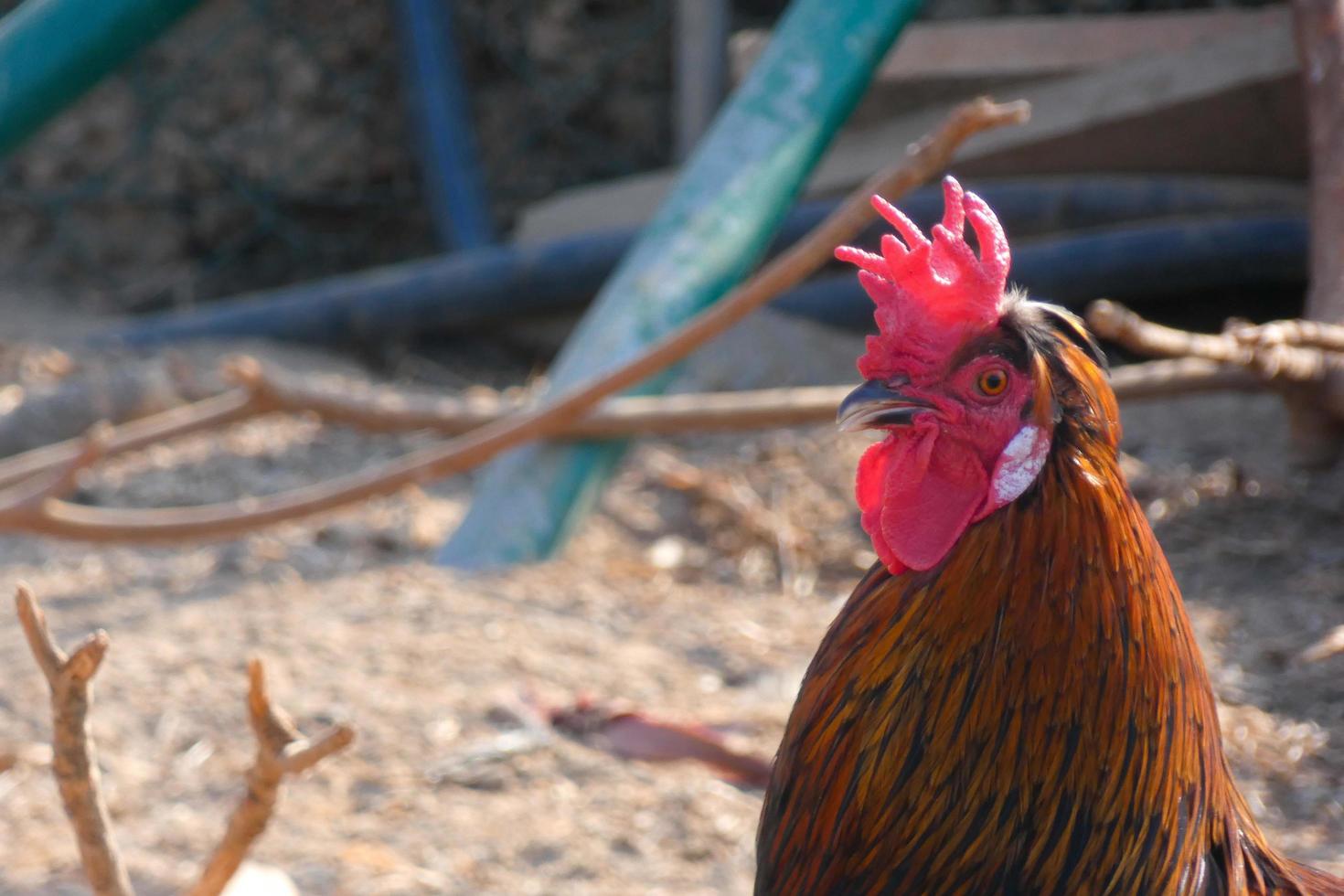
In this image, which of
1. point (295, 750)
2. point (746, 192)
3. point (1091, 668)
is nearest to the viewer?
point (1091, 668)

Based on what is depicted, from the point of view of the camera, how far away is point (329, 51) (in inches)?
257

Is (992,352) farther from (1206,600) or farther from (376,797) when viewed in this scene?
(1206,600)

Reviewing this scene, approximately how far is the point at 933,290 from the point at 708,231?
233 centimetres

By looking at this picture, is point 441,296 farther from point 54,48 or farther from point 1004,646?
point 1004,646

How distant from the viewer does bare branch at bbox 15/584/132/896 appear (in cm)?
144

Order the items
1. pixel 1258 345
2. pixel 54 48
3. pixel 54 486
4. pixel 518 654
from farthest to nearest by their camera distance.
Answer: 1. pixel 518 654
2. pixel 54 486
3. pixel 54 48
4. pixel 1258 345

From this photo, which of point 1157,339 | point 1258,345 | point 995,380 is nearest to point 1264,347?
point 1258,345

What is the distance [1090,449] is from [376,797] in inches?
64.2

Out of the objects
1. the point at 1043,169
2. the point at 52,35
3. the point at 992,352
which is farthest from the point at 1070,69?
the point at 992,352

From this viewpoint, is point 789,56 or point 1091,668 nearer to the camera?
point 1091,668

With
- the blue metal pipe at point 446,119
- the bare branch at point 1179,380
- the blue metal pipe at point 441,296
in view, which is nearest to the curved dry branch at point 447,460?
the bare branch at point 1179,380

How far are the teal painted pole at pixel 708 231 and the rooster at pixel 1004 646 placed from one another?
2.14 meters

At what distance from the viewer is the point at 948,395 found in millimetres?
1306

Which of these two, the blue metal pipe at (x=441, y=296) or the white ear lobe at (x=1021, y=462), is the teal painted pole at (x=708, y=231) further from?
the white ear lobe at (x=1021, y=462)
